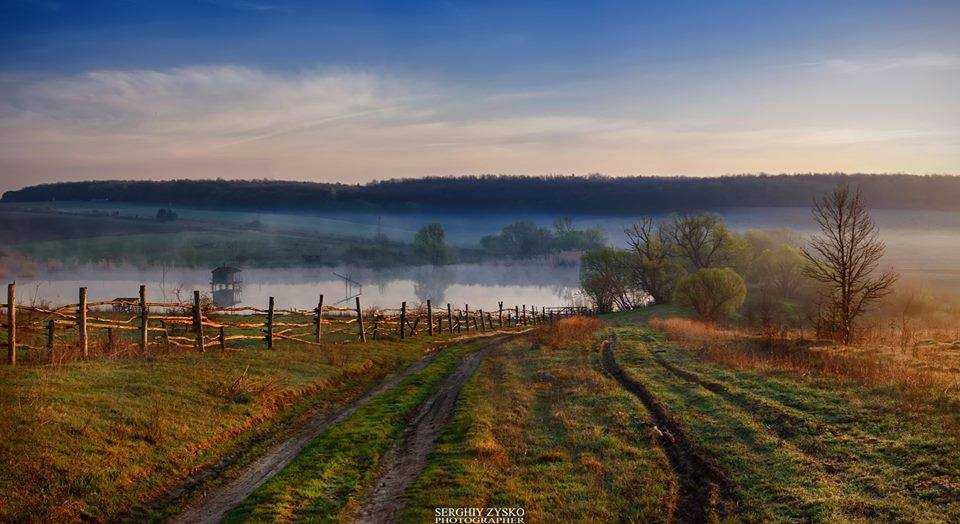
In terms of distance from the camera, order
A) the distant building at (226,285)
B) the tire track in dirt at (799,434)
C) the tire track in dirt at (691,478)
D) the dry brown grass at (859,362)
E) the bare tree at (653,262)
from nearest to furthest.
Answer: the tire track in dirt at (691,478)
the tire track in dirt at (799,434)
the dry brown grass at (859,362)
the bare tree at (653,262)
the distant building at (226,285)

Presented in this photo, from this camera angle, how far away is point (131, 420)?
1480 cm

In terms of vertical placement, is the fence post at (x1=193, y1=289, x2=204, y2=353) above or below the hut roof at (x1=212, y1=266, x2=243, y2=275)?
above

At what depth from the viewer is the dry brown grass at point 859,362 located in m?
16.6

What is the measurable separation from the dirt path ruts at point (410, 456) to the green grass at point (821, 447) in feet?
21.0

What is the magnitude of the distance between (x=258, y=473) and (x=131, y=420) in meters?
3.75

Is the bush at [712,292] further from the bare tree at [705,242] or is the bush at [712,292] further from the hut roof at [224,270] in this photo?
the hut roof at [224,270]

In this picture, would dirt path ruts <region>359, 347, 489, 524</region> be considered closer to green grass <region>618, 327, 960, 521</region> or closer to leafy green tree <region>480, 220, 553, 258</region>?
green grass <region>618, 327, 960, 521</region>

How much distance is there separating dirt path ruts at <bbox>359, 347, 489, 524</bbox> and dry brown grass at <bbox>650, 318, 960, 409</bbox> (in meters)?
11.0

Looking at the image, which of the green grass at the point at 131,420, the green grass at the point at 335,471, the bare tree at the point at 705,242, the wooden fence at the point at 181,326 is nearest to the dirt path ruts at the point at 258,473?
the green grass at the point at 335,471

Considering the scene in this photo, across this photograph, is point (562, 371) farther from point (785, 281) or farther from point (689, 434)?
point (785, 281)

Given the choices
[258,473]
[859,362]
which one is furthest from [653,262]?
[258,473]

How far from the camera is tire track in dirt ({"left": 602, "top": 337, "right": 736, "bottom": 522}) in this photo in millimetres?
10922

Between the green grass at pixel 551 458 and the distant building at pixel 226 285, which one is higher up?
the green grass at pixel 551 458

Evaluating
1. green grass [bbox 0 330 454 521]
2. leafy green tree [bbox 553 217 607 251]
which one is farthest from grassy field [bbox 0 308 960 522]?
leafy green tree [bbox 553 217 607 251]
